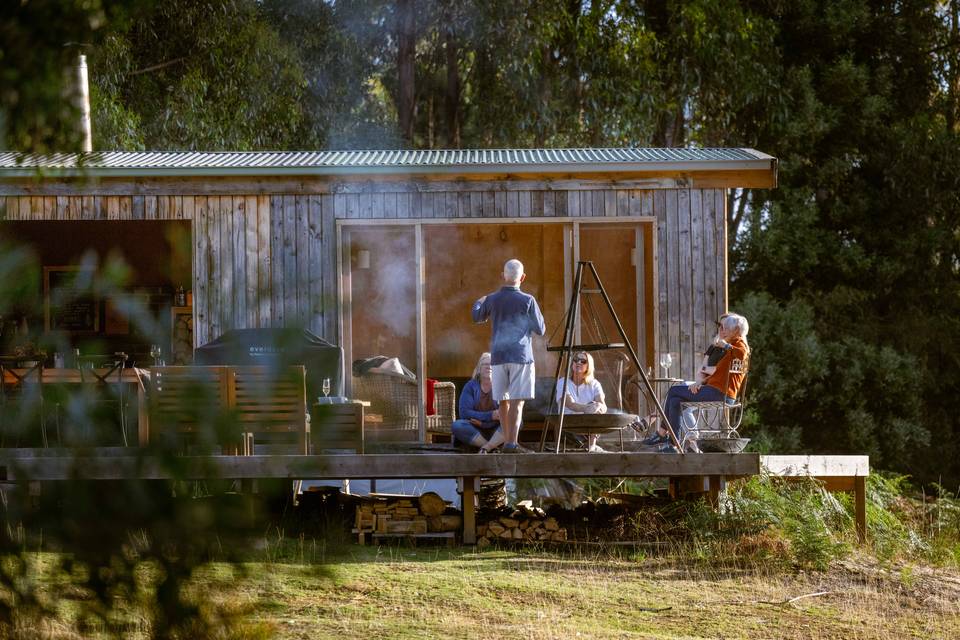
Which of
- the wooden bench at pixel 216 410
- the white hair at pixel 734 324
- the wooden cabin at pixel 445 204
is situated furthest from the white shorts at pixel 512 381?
the wooden bench at pixel 216 410

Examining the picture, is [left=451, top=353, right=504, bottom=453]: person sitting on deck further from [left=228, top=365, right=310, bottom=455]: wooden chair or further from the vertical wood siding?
[left=228, top=365, right=310, bottom=455]: wooden chair

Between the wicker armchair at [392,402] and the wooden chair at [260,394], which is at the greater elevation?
the wooden chair at [260,394]

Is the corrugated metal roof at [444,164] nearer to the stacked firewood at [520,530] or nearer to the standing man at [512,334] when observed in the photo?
the standing man at [512,334]

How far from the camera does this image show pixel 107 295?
5.69 ft

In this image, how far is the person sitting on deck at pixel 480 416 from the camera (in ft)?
25.5

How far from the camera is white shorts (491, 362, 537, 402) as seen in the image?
7.14 meters

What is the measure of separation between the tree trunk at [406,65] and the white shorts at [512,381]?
40.0ft

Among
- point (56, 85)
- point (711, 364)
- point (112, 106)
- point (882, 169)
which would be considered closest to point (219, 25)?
point (112, 106)

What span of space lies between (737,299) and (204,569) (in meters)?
15.7

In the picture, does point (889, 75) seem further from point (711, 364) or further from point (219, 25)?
point (711, 364)

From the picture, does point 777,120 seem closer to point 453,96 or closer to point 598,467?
point 453,96

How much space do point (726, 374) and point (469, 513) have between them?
6.06 feet

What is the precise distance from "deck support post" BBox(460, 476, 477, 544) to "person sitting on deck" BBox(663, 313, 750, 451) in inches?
52.1

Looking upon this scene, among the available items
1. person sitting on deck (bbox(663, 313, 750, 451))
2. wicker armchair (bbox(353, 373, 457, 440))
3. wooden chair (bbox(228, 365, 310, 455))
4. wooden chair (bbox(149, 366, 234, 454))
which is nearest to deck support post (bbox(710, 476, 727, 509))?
person sitting on deck (bbox(663, 313, 750, 451))
